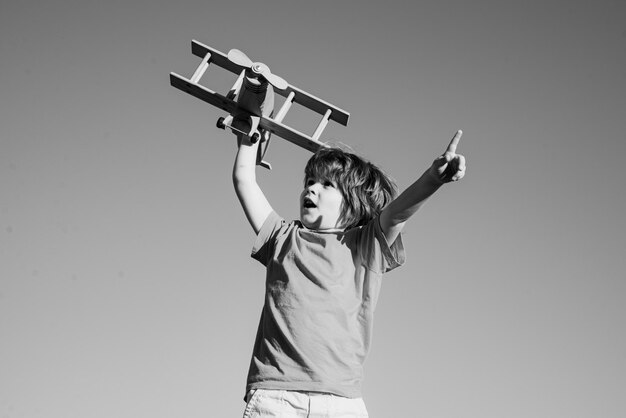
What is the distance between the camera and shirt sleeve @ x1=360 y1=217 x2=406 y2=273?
2.49 meters

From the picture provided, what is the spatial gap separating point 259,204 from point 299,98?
57cm

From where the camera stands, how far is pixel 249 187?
2.80 metres

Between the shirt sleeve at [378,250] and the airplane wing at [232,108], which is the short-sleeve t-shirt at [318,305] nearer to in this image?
the shirt sleeve at [378,250]

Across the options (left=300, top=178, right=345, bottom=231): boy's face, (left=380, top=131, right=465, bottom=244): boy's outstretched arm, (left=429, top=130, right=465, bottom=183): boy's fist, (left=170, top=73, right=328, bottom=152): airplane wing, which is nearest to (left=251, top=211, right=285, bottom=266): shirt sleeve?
(left=300, top=178, right=345, bottom=231): boy's face

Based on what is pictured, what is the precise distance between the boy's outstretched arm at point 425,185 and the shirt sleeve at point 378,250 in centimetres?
8

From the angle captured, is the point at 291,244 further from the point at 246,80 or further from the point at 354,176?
the point at 246,80

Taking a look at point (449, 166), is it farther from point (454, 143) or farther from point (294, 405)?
point (294, 405)

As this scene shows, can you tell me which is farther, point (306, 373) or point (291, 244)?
point (291, 244)

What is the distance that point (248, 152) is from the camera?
9.35 ft

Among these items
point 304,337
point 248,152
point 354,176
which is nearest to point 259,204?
point 248,152

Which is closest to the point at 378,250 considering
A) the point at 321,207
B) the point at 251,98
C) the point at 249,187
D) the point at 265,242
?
the point at 321,207

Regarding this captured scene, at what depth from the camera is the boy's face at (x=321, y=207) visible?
2729mm

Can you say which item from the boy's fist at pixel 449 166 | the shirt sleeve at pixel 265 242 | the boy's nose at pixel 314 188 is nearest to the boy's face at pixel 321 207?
the boy's nose at pixel 314 188

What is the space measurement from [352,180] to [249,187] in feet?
1.43
